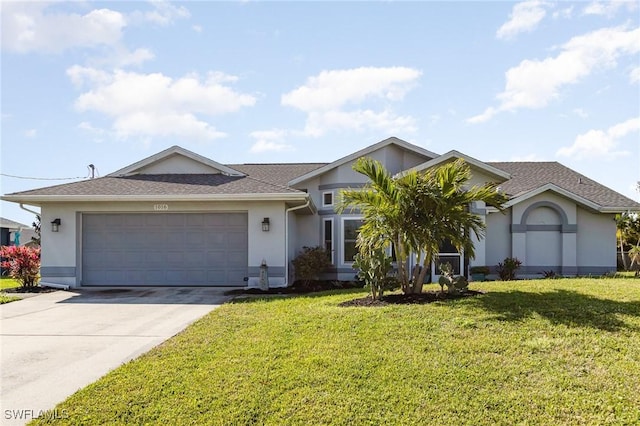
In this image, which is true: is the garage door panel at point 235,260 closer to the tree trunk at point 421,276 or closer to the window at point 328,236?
the window at point 328,236

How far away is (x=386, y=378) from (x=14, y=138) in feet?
61.0

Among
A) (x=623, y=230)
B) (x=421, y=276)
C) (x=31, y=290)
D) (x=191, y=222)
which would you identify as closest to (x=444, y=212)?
(x=421, y=276)

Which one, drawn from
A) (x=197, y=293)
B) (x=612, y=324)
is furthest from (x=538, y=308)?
(x=197, y=293)

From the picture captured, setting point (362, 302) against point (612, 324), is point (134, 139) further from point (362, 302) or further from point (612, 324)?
point (612, 324)

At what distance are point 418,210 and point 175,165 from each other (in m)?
9.95

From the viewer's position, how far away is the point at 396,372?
495cm

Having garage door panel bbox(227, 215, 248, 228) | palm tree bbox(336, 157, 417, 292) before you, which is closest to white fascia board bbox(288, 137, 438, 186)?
garage door panel bbox(227, 215, 248, 228)

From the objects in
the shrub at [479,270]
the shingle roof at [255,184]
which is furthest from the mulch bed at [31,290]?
the shrub at [479,270]

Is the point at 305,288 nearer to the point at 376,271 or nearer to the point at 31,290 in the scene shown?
the point at 376,271

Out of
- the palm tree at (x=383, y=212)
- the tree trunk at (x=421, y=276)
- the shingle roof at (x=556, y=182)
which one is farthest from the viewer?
the shingle roof at (x=556, y=182)

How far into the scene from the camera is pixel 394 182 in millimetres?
9016

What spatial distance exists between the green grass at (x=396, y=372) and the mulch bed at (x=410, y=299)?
2.93 ft

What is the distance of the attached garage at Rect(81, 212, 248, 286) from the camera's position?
13375mm

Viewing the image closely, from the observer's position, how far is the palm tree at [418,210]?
879 centimetres
